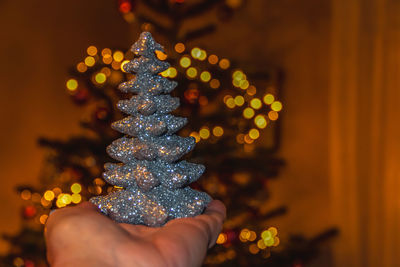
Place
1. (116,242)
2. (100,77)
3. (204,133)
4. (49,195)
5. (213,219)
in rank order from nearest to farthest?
1. (116,242)
2. (213,219)
3. (100,77)
4. (204,133)
5. (49,195)

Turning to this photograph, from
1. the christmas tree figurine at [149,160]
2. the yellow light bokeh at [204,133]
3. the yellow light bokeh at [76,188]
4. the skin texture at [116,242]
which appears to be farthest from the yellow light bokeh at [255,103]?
the skin texture at [116,242]

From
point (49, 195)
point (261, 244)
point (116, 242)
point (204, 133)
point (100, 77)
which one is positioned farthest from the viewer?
point (261, 244)

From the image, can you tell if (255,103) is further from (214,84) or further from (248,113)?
(214,84)

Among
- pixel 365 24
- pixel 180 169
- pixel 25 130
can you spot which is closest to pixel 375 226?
pixel 365 24

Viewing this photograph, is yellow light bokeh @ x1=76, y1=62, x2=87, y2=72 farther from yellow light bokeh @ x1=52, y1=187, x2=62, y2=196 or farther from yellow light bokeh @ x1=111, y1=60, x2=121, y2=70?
yellow light bokeh @ x1=52, y1=187, x2=62, y2=196

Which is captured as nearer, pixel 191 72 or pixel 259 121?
pixel 191 72

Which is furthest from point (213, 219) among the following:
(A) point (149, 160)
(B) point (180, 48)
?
(B) point (180, 48)

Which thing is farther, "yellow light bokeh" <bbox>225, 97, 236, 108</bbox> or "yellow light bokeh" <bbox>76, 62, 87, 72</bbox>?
"yellow light bokeh" <bbox>225, 97, 236, 108</bbox>

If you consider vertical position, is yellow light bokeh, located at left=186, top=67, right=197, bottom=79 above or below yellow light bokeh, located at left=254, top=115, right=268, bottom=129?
above

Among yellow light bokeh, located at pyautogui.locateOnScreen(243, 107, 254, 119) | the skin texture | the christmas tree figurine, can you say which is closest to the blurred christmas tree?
yellow light bokeh, located at pyautogui.locateOnScreen(243, 107, 254, 119)
